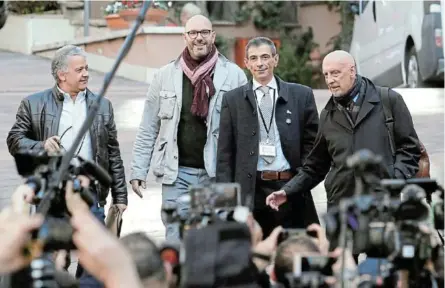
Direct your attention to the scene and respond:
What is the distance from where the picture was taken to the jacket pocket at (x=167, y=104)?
7789mm

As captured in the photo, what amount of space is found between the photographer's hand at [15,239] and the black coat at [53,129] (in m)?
3.44

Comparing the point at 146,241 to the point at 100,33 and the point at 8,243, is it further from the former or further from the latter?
the point at 100,33

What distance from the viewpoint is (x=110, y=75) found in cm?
425

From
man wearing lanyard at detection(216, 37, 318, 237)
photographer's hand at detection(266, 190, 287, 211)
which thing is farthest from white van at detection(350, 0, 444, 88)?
photographer's hand at detection(266, 190, 287, 211)

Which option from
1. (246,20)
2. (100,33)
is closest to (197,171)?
(100,33)

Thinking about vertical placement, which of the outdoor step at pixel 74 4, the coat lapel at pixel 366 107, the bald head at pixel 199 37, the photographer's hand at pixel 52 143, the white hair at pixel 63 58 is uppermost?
the outdoor step at pixel 74 4

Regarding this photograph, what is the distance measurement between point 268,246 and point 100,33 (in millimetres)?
16683

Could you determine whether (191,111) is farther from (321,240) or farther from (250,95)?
(321,240)

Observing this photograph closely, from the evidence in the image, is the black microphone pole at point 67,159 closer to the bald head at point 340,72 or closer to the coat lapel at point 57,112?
the bald head at point 340,72

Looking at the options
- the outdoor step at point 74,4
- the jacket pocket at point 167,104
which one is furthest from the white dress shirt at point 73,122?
the outdoor step at point 74,4

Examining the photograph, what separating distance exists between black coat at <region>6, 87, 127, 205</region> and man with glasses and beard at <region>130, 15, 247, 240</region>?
392 millimetres

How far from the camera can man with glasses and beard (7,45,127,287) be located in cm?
734

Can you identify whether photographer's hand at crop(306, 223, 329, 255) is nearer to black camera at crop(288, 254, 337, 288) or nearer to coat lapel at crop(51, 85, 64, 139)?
black camera at crop(288, 254, 337, 288)

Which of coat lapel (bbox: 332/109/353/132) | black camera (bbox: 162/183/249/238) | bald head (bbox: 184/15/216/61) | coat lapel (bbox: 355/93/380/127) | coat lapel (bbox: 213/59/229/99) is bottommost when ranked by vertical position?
black camera (bbox: 162/183/249/238)
